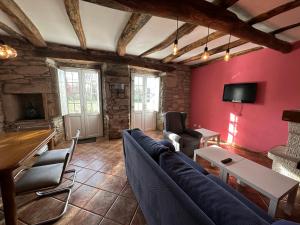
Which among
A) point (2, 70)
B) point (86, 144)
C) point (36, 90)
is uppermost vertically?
point (2, 70)

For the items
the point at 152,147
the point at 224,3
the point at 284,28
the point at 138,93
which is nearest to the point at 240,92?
the point at 284,28

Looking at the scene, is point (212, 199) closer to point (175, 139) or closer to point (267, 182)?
point (267, 182)

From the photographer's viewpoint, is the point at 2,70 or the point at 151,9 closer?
the point at 151,9

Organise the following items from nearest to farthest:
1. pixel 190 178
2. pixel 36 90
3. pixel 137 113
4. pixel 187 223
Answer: pixel 187 223 → pixel 190 178 → pixel 36 90 → pixel 137 113

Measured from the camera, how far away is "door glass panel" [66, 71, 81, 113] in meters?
3.71

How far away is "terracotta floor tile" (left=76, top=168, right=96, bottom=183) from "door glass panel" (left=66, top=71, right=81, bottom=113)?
2.07m

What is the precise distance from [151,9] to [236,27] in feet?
4.11

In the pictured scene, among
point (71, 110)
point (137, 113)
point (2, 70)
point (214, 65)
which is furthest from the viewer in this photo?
point (137, 113)

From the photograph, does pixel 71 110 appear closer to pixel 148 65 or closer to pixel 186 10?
pixel 148 65

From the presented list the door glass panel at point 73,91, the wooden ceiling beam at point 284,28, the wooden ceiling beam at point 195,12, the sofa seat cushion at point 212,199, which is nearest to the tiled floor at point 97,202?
the sofa seat cushion at point 212,199

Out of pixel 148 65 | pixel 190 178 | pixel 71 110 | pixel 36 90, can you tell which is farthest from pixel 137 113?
pixel 190 178

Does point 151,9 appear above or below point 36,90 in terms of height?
above

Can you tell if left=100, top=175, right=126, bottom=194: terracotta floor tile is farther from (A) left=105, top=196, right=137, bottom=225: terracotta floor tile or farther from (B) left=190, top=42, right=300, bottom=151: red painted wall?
(B) left=190, top=42, right=300, bottom=151: red painted wall

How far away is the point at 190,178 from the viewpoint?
0.95 m
